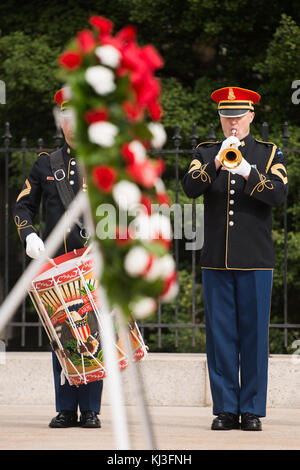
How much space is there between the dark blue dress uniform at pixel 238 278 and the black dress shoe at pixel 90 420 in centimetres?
69

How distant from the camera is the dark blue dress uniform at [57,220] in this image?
545 centimetres

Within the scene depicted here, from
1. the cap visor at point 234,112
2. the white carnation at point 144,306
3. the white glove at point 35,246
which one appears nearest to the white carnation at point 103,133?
the white carnation at point 144,306

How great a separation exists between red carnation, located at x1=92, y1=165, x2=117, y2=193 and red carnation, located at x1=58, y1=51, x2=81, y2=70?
12.1 inches

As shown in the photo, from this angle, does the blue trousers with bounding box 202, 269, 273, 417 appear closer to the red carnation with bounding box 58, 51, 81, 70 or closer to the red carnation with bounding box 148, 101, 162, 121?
the red carnation with bounding box 148, 101, 162, 121

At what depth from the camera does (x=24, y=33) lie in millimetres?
13594

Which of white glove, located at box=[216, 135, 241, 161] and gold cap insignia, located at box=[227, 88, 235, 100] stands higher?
gold cap insignia, located at box=[227, 88, 235, 100]

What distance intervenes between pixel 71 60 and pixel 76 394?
3.10 metres

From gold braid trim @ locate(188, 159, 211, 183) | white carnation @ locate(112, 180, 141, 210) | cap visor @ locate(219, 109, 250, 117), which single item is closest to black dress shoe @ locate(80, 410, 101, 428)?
gold braid trim @ locate(188, 159, 211, 183)

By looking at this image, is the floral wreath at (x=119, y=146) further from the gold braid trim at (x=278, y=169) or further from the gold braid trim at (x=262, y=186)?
the gold braid trim at (x=278, y=169)

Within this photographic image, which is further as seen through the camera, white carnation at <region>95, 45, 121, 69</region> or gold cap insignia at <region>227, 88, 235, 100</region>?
gold cap insignia at <region>227, 88, 235, 100</region>

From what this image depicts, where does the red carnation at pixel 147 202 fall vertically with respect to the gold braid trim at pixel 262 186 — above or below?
below

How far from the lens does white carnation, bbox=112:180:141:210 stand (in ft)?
9.03

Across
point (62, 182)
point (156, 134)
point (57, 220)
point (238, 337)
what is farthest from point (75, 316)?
point (156, 134)

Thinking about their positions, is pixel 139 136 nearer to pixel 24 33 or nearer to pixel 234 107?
pixel 234 107
